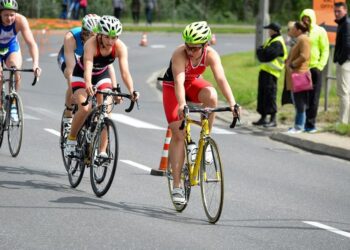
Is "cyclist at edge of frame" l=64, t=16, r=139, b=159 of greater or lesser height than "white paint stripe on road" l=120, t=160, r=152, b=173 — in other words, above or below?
above

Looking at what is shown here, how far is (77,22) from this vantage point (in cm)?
4450

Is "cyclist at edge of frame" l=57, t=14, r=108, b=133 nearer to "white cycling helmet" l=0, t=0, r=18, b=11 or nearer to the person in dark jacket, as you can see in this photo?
"white cycling helmet" l=0, t=0, r=18, b=11

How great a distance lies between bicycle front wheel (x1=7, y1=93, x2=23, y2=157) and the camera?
13938 millimetres

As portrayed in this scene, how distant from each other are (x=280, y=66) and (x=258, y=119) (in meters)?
1.53

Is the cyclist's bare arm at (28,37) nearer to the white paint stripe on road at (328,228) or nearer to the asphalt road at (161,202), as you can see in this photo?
the asphalt road at (161,202)

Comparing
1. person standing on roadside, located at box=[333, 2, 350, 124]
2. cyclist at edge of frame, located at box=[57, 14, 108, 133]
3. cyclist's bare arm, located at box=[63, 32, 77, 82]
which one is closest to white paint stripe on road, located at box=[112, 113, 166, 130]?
person standing on roadside, located at box=[333, 2, 350, 124]

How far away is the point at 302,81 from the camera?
59.1 feet

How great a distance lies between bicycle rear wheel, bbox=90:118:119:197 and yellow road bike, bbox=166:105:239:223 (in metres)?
0.90

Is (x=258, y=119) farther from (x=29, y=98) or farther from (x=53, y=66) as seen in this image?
(x=53, y=66)

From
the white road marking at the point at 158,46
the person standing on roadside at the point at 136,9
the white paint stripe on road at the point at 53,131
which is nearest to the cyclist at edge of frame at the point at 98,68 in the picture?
the white paint stripe on road at the point at 53,131

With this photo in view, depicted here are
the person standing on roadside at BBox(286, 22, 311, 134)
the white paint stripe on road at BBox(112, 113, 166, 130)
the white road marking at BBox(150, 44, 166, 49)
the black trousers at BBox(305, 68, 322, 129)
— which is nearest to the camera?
the person standing on roadside at BBox(286, 22, 311, 134)

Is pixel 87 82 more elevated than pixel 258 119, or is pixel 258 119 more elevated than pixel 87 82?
pixel 87 82

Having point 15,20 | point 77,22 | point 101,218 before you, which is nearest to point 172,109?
point 101,218

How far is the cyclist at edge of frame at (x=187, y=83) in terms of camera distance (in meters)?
10.2
